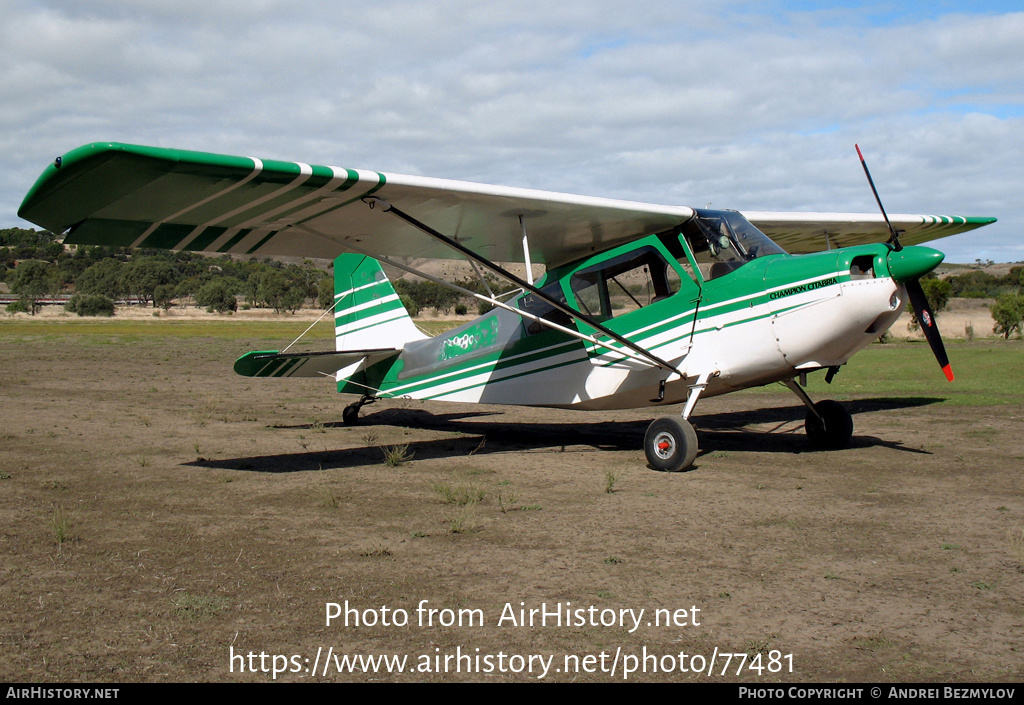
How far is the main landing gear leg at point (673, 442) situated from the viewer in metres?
7.13

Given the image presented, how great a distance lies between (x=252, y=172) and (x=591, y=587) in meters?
4.10

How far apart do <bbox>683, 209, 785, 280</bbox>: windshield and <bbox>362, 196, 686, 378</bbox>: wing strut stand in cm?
103

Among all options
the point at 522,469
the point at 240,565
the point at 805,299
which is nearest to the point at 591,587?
the point at 240,565

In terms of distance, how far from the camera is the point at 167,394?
14867 mm

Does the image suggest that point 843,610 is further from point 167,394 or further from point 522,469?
point 167,394

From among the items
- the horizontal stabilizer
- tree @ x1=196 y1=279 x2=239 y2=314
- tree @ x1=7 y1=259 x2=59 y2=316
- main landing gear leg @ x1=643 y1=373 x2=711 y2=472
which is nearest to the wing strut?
main landing gear leg @ x1=643 y1=373 x2=711 y2=472

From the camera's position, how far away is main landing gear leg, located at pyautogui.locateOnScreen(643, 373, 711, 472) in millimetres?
7133

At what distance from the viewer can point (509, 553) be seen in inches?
182

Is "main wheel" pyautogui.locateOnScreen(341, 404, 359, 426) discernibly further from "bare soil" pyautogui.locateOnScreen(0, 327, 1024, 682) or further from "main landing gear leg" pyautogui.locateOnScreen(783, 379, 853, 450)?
"main landing gear leg" pyautogui.locateOnScreen(783, 379, 853, 450)

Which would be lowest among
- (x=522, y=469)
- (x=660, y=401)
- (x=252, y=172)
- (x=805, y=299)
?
(x=522, y=469)

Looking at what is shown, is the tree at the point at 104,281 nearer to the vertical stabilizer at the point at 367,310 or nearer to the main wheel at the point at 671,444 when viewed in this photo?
the vertical stabilizer at the point at 367,310

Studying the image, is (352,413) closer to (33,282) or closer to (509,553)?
(509,553)

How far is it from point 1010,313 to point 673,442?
26757 millimetres

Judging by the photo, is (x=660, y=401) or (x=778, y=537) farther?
(x=660, y=401)
